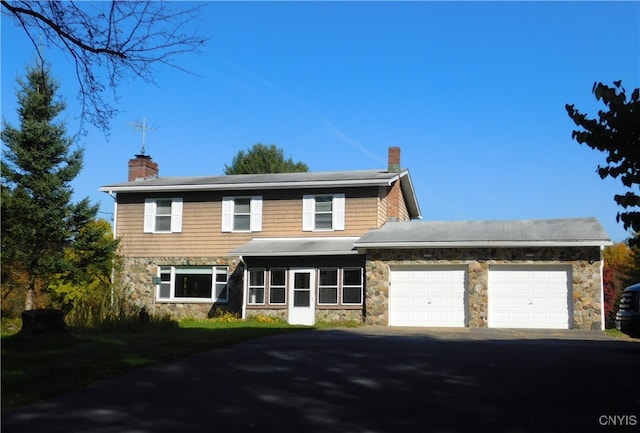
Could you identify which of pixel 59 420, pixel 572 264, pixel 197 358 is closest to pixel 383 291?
pixel 572 264

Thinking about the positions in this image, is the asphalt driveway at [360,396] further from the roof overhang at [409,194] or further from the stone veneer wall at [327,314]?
the roof overhang at [409,194]

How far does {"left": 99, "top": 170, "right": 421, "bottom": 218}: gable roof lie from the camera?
26203mm

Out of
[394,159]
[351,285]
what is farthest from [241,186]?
[394,159]

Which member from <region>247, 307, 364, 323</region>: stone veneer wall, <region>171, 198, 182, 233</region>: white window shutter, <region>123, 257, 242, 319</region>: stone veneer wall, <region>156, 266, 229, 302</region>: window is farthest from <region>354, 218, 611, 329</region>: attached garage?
<region>171, 198, 182, 233</region>: white window shutter

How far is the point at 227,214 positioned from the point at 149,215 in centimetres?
366

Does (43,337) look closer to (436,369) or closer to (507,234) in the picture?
(436,369)

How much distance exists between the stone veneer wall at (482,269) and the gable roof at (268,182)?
395cm

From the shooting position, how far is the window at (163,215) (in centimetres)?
2861

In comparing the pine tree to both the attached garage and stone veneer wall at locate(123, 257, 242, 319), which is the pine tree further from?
the attached garage

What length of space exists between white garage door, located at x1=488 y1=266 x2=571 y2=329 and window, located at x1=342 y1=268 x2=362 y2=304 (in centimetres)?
494

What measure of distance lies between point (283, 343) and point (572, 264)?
1182cm

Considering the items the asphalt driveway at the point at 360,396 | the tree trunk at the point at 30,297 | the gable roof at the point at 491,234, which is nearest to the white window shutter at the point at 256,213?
the gable roof at the point at 491,234

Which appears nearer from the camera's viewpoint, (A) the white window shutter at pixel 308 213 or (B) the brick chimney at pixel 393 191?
(A) the white window shutter at pixel 308 213

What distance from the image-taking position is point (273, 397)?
8094mm
